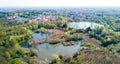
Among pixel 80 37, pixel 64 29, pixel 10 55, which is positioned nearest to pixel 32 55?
pixel 10 55

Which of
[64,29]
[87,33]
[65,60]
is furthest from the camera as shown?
[64,29]

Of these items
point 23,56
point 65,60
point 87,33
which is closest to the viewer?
point 65,60

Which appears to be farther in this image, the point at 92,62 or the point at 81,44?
the point at 81,44

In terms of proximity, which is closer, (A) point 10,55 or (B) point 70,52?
(A) point 10,55

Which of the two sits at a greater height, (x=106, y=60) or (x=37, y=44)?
(x=106, y=60)

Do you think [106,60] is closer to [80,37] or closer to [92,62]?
[92,62]

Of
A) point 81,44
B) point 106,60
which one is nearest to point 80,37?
point 81,44

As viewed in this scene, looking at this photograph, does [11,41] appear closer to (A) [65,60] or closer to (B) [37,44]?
(B) [37,44]

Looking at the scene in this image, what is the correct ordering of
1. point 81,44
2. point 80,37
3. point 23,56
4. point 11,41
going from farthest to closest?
point 80,37 < point 81,44 < point 11,41 < point 23,56

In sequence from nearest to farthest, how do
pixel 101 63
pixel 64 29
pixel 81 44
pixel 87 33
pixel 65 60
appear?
1. pixel 101 63
2. pixel 65 60
3. pixel 81 44
4. pixel 87 33
5. pixel 64 29
